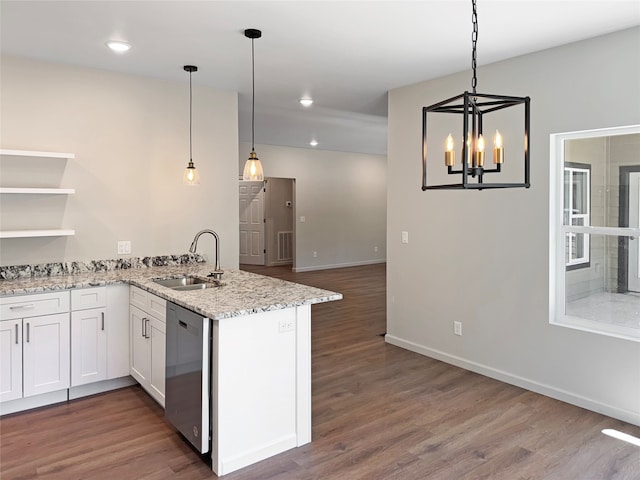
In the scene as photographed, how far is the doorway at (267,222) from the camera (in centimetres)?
1068

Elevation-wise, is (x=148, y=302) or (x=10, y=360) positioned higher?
(x=148, y=302)

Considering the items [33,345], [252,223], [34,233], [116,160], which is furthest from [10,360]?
[252,223]

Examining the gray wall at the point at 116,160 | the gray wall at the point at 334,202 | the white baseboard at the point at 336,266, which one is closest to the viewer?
the gray wall at the point at 116,160

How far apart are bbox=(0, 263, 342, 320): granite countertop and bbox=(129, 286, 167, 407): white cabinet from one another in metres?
0.11

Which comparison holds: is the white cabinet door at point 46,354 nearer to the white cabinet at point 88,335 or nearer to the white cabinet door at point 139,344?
the white cabinet at point 88,335

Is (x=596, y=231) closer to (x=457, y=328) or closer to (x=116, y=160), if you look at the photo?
(x=457, y=328)

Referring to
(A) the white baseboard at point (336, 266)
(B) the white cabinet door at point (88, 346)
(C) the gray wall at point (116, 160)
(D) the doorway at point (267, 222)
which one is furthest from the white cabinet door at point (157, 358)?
(D) the doorway at point (267, 222)

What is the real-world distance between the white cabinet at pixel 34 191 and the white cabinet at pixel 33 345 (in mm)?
542

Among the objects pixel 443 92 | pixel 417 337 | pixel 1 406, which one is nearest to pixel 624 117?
pixel 443 92

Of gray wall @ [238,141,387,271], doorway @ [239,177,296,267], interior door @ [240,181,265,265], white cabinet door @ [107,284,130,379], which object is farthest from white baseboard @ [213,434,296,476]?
interior door @ [240,181,265,265]

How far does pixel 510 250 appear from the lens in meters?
3.80

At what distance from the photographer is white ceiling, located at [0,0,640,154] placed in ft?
9.11

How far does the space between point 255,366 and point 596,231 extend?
2621 mm

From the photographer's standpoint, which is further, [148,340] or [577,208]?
[577,208]
